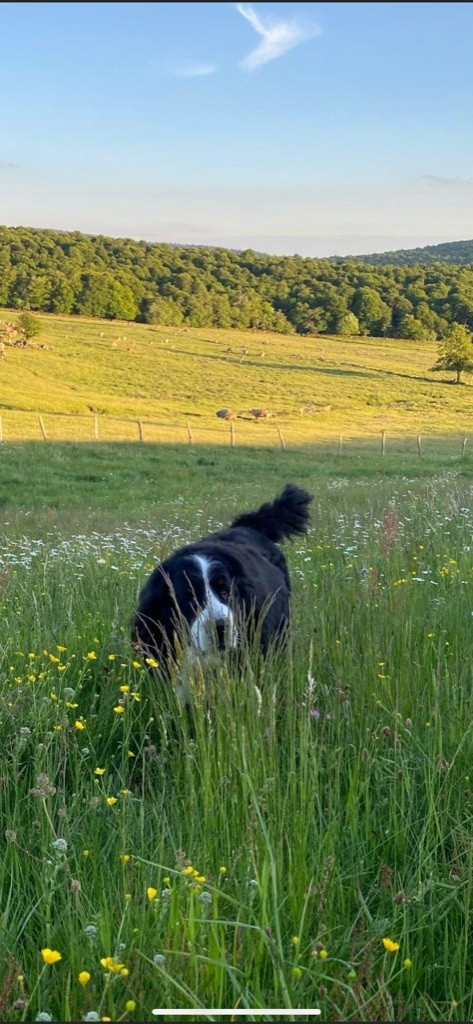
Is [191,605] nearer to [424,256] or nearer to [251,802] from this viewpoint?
[251,802]

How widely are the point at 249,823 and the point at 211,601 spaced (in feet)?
7.02

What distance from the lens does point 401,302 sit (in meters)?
107

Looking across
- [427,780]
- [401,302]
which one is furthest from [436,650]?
[401,302]

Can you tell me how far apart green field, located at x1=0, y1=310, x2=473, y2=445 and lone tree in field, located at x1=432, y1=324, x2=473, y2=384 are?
4.92 feet

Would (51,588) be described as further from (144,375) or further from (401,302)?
(401,302)

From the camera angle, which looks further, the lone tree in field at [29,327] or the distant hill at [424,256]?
the distant hill at [424,256]

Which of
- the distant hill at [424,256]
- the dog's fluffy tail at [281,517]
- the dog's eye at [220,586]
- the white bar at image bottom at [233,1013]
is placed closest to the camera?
the white bar at image bottom at [233,1013]

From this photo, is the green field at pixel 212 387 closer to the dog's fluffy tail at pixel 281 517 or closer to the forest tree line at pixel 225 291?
the forest tree line at pixel 225 291

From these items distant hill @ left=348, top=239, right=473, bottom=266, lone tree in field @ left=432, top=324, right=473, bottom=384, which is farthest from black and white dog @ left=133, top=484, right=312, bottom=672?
distant hill @ left=348, top=239, right=473, bottom=266

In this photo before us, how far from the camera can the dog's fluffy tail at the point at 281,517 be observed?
6359mm

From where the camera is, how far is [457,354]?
246ft

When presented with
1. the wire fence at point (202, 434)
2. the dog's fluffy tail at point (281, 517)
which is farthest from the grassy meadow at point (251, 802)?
the wire fence at point (202, 434)

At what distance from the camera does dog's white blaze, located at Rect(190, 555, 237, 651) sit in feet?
13.3

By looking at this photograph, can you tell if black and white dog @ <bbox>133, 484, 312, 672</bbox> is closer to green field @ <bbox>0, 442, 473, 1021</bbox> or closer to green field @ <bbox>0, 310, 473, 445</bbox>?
green field @ <bbox>0, 442, 473, 1021</bbox>
